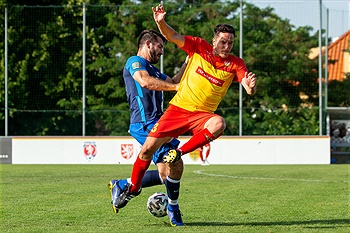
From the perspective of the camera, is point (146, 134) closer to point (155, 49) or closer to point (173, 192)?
point (173, 192)

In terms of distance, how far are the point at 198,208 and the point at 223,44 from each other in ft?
8.18

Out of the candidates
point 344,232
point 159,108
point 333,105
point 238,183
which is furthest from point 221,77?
point 333,105

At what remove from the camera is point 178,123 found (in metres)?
8.31

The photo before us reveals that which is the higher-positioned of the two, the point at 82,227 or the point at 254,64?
the point at 254,64

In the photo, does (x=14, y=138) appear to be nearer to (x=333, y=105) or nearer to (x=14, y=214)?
(x=333, y=105)

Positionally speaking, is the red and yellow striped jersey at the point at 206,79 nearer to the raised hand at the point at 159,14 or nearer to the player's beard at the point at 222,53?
the player's beard at the point at 222,53

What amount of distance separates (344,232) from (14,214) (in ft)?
12.7

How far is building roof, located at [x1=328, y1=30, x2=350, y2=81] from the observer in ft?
100

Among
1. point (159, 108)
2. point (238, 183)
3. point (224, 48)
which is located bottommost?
point (238, 183)

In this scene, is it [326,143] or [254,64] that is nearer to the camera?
[326,143]

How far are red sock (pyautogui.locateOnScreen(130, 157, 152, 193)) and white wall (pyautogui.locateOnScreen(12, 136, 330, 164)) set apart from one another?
60.2 feet

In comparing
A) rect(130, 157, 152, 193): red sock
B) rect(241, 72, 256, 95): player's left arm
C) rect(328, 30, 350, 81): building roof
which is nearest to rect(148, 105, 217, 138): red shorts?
rect(130, 157, 152, 193): red sock

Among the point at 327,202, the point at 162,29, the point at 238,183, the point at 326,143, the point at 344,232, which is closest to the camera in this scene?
the point at 344,232

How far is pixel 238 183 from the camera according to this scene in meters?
15.5
